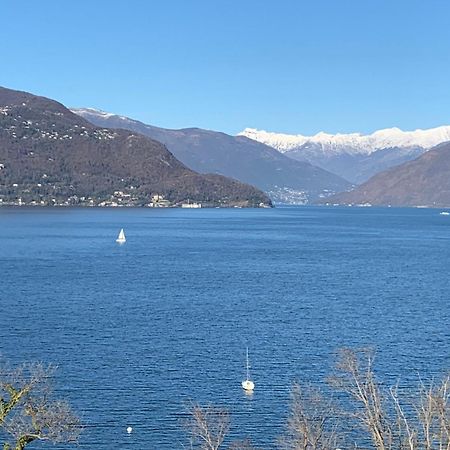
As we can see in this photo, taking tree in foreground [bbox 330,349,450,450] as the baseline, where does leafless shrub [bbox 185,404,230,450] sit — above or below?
below

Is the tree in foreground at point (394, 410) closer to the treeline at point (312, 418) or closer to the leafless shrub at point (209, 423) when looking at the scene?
the treeline at point (312, 418)

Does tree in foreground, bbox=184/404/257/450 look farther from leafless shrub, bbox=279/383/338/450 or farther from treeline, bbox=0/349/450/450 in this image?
leafless shrub, bbox=279/383/338/450

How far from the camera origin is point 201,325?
6009cm

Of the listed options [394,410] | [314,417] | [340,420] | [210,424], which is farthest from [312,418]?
[394,410]

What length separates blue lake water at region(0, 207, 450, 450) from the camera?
135 feet

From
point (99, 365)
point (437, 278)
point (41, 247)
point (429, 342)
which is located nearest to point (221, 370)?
point (99, 365)

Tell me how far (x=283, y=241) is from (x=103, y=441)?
380 ft

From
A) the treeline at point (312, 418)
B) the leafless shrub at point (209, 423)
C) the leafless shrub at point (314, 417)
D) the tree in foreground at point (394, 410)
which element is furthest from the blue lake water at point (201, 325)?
the tree in foreground at point (394, 410)

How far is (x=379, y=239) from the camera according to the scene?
163250 millimetres

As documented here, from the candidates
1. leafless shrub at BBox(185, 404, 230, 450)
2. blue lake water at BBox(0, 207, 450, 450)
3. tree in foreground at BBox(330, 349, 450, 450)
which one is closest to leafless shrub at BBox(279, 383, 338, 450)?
tree in foreground at BBox(330, 349, 450, 450)

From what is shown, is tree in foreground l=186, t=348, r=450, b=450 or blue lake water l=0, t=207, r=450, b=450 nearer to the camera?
tree in foreground l=186, t=348, r=450, b=450

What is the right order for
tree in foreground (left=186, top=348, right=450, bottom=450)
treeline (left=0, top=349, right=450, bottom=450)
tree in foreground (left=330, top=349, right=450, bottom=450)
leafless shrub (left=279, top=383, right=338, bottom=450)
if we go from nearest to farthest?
tree in foreground (left=330, top=349, right=450, bottom=450) < treeline (left=0, top=349, right=450, bottom=450) < tree in foreground (left=186, top=348, right=450, bottom=450) < leafless shrub (left=279, top=383, right=338, bottom=450)

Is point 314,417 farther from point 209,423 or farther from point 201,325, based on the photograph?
point 201,325

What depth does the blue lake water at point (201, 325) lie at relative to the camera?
41281 mm
